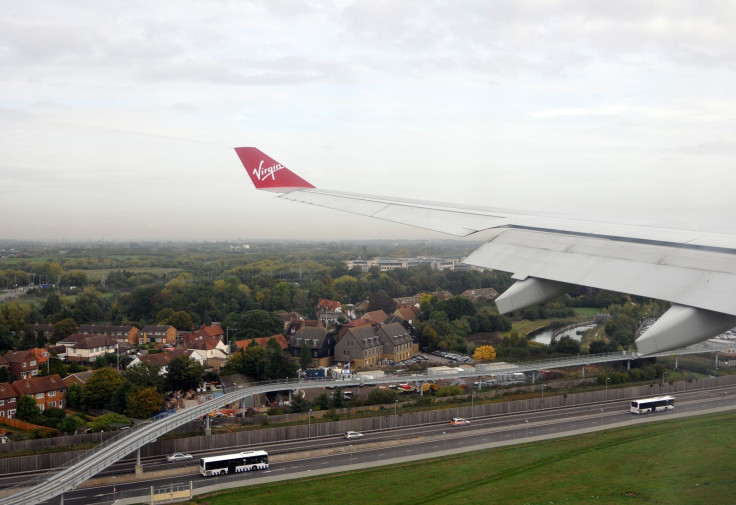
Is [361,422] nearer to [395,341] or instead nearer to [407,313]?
[395,341]

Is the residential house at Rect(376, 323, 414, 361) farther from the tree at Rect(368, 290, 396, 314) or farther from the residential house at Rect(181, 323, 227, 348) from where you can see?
the tree at Rect(368, 290, 396, 314)

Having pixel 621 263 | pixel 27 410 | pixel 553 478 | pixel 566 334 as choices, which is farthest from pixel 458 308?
pixel 621 263

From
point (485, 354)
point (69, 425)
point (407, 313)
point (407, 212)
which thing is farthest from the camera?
point (407, 313)

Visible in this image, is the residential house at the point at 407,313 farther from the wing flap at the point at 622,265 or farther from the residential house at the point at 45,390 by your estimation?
the wing flap at the point at 622,265

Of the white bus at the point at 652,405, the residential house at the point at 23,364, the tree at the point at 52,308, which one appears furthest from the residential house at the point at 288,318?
the white bus at the point at 652,405

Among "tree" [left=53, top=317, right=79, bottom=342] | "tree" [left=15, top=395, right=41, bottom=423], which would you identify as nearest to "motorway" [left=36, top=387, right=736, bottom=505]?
"tree" [left=15, top=395, right=41, bottom=423]

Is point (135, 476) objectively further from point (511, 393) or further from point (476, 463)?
point (511, 393)
